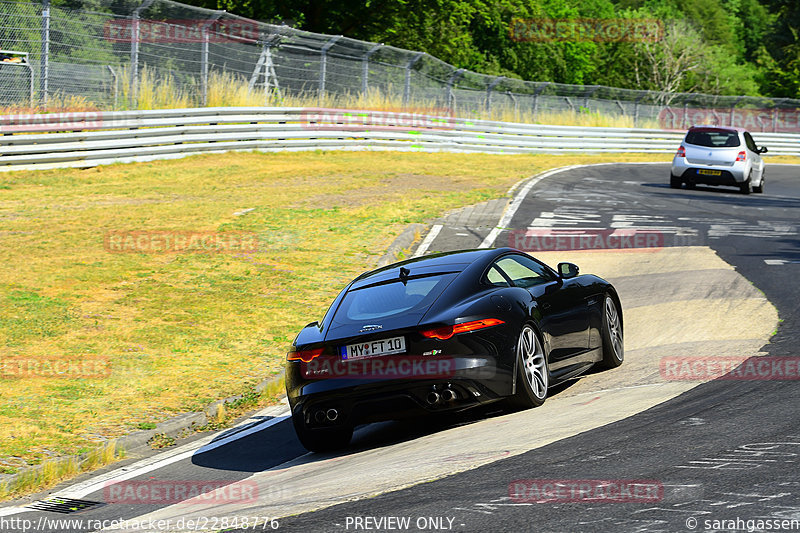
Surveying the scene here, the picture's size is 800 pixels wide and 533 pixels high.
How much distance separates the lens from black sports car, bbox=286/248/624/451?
7422mm

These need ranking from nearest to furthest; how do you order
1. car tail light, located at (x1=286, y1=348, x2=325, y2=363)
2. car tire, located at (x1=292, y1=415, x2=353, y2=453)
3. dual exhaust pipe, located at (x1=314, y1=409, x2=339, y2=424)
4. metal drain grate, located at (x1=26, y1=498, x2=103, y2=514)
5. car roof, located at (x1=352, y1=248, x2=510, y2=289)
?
metal drain grate, located at (x1=26, y1=498, x2=103, y2=514) < dual exhaust pipe, located at (x1=314, y1=409, x2=339, y2=424) < car tail light, located at (x1=286, y1=348, x2=325, y2=363) < car tire, located at (x1=292, y1=415, x2=353, y2=453) < car roof, located at (x1=352, y1=248, x2=510, y2=289)

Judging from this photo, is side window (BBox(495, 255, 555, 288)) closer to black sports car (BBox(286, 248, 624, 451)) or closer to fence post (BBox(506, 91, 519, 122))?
black sports car (BBox(286, 248, 624, 451))

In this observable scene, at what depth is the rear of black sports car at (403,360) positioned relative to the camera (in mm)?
7414

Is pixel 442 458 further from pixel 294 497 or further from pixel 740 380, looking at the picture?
pixel 740 380

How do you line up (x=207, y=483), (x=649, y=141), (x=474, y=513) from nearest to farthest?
(x=474, y=513)
(x=207, y=483)
(x=649, y=141)

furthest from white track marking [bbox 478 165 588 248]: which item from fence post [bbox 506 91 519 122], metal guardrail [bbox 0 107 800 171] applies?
fence post [bbox 506 91 519 122]

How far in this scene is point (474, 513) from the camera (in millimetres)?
5301

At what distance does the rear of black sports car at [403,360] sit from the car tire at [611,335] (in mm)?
1799

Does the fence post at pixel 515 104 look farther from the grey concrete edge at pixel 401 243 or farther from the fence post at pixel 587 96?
the grey concrete edge at pixel 401 243

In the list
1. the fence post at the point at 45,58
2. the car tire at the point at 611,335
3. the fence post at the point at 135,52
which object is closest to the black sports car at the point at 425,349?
the car tire at the point at 611,335

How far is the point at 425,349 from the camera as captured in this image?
7418 mm

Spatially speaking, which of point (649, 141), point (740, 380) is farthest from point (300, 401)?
point (649, 141)

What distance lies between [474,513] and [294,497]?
1403 millimetres

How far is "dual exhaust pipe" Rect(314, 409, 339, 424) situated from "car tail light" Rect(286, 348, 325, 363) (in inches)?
15.7
